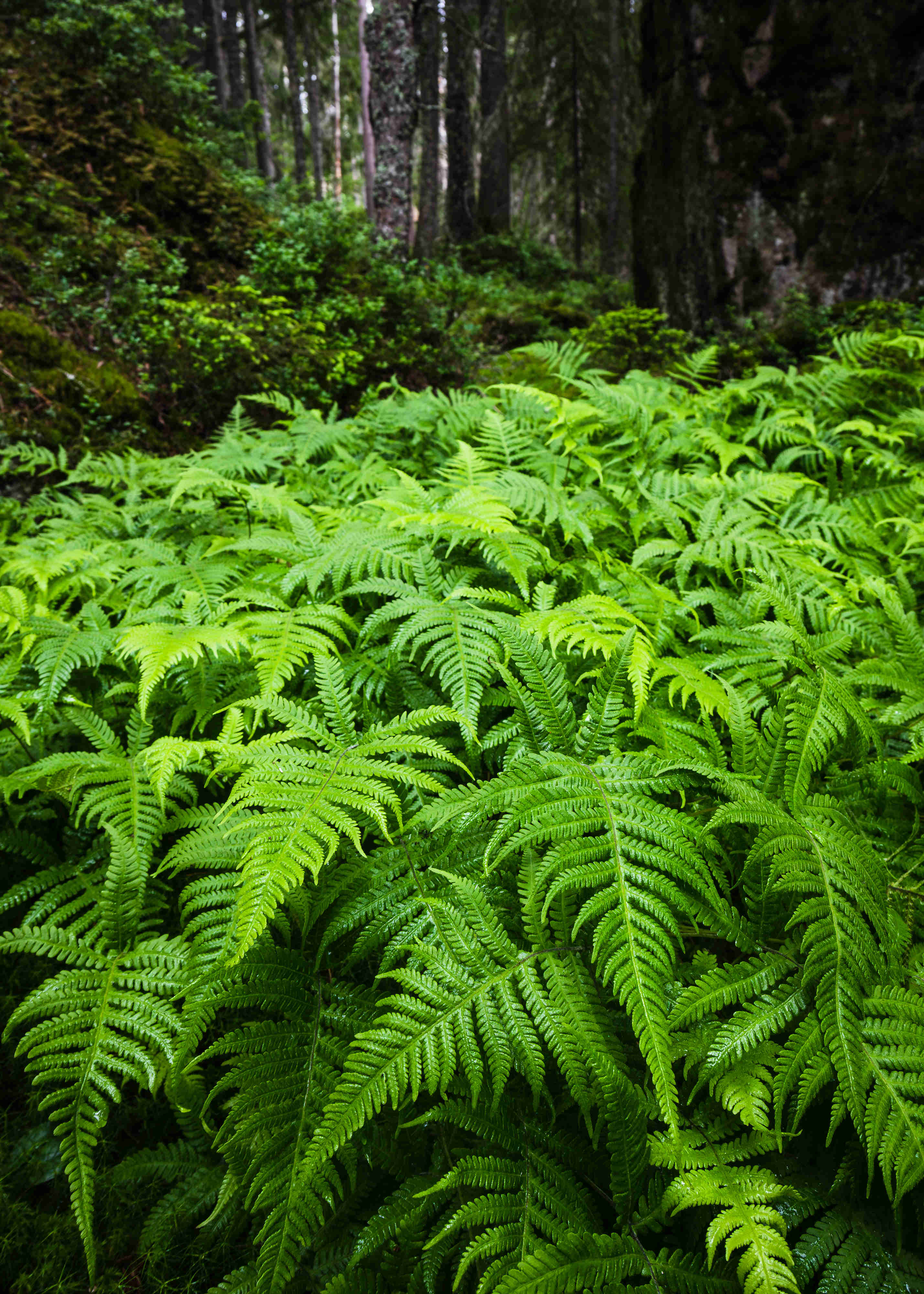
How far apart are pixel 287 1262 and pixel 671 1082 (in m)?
0.91

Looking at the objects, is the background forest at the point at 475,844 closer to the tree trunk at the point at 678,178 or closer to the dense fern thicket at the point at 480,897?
the dense fern thicket at the point at 480,897

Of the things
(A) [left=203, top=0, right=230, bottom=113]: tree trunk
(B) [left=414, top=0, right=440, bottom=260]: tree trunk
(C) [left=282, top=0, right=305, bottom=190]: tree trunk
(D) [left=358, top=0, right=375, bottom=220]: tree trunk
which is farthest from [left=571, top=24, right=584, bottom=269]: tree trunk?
(A) [left=203, top=0, right=230, bottom=113]: tree trunk

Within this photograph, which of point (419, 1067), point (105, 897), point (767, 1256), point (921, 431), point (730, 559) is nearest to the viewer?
point (767, 1256)

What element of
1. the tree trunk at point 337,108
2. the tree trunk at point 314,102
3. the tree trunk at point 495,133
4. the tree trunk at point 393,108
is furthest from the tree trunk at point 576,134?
→ the tree trunk at point 337,108

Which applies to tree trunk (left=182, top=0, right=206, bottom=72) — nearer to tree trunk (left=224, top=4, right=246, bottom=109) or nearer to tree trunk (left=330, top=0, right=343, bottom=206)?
tree trunk (left=224, top=4, right=246, bottom=109)

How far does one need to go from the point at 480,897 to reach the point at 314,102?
2523 cm

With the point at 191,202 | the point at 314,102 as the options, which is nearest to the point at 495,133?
the point at 314,102

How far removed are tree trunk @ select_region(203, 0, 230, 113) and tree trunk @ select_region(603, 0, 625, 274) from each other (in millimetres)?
9541

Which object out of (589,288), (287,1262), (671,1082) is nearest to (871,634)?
(671,1082)

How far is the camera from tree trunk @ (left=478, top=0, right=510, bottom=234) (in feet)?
48.0

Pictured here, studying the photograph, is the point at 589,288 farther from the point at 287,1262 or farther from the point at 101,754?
the point at 287,1262

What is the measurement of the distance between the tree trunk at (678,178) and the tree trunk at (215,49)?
996 cm

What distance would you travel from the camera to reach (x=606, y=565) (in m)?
→ 2.67

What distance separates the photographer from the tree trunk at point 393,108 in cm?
822
